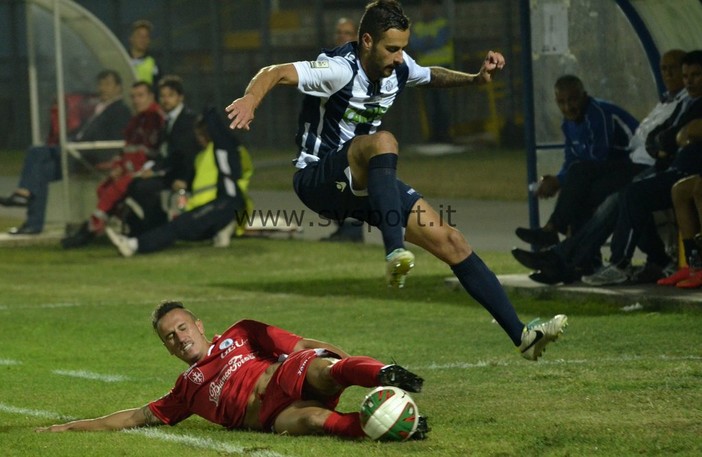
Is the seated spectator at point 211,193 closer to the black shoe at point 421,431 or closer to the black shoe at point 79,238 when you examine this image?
the black shoe at point 79,238

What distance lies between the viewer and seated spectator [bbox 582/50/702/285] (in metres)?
11.1

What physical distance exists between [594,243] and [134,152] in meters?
7.84

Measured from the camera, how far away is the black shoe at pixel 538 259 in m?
11.7

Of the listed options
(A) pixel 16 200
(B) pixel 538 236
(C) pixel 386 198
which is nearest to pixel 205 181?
(A) pixel 16 200

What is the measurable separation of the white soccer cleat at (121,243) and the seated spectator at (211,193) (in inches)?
9.5

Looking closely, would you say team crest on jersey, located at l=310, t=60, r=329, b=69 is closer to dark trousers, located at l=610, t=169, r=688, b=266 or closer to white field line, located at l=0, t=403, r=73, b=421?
white field line, located at l=0, t=403, r=73, b=421

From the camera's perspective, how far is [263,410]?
6691mm

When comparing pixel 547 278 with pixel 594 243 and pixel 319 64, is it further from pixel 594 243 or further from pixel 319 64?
pixel 319 64

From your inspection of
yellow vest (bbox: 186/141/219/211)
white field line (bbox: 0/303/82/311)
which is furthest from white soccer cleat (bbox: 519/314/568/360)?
yellow vest (bbox: 186/141/219/211)

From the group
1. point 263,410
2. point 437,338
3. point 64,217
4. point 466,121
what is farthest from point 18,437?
point 466,121

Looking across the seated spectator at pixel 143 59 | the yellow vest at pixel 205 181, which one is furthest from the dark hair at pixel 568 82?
the seated spectator at pixel 143 59

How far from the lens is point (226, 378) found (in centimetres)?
677

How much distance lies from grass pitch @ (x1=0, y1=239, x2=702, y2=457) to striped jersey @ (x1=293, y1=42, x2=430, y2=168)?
1.38 m

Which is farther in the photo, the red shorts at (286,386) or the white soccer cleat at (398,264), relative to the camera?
the white soccer cleat at (398,264)
